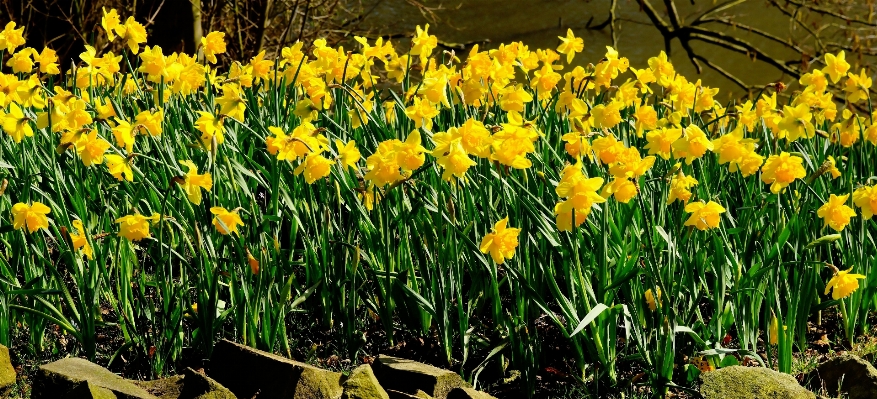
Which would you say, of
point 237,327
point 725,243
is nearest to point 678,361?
point 725,243

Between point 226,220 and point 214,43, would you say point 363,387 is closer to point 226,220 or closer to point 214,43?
point 226,220

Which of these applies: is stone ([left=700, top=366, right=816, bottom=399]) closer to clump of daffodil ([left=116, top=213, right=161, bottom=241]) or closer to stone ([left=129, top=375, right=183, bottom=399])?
stone ([left=129, top=375, right=183, bottom=399])

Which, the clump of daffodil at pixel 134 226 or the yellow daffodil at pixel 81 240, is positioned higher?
the clump of daffodil at pixel 134 226

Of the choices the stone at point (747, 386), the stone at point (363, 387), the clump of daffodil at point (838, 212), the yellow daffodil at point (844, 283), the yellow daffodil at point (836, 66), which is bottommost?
the stone at point (747, 386)

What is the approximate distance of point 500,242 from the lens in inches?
85.2

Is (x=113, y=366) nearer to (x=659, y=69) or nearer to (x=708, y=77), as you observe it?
(x=659, y=69)

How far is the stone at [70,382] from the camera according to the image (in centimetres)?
214

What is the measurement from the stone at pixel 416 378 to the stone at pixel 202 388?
350 millimetres

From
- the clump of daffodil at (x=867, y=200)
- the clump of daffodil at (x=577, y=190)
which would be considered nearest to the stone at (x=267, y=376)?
the clump of daffodil at (x=577, y=190)

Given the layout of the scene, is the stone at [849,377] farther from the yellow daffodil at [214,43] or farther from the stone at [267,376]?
the yellow daffodil at [214,43]

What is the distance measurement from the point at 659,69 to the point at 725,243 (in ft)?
3.30

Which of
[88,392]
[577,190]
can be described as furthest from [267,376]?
[577,190]

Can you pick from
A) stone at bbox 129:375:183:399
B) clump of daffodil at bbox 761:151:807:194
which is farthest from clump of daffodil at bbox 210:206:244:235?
clump of daffodil at bbox 761:151:807:194

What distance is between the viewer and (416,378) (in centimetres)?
220
